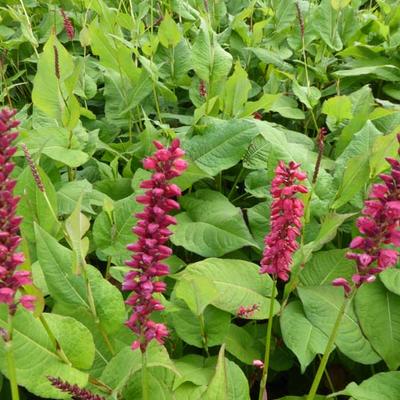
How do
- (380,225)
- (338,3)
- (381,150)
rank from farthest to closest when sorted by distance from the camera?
(338,3)
(381,150)
(380,225)

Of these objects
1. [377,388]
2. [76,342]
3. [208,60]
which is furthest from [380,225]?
[208,60]

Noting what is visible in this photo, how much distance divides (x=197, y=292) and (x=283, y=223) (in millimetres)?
343

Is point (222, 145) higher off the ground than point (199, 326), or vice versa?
point (222, 145)

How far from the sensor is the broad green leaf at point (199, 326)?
1725 millimetres

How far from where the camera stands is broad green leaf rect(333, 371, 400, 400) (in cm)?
155

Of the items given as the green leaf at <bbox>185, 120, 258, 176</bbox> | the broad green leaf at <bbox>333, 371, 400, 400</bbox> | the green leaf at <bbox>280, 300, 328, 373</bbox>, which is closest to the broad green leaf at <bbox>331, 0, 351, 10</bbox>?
the green leaf at <bbox>185, 120, 258, 176</bbox>

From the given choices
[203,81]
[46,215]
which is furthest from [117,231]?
[203,81]

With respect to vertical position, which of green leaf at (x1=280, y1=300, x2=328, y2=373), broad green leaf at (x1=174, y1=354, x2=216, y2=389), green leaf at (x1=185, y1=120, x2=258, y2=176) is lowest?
broad green leaf at (x1=174, y1=354, x2=216, y2=389)

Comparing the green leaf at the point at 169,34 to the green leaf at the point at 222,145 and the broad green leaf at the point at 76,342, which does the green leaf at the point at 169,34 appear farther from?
the broad green leaf at the point at 76,342

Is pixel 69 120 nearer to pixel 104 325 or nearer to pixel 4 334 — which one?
pixel 104 325

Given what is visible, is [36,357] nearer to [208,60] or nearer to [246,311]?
[246,311]

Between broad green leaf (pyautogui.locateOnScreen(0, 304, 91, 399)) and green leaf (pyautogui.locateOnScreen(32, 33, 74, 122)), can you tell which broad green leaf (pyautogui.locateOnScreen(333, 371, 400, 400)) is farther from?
green leaf (pyautogui.locateOnScreen(32, 33, 74, 122))

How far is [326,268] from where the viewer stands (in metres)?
1.93

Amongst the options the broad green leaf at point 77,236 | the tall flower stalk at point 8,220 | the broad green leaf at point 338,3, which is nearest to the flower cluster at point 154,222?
the tall flower stalk at point 8,220
